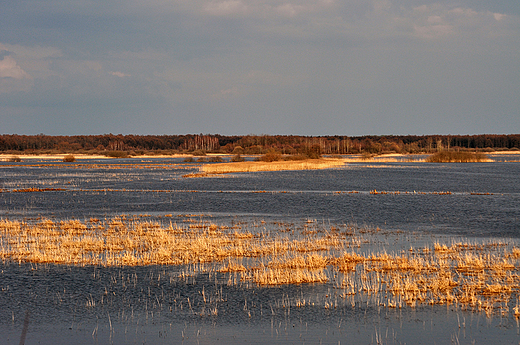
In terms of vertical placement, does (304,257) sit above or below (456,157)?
below

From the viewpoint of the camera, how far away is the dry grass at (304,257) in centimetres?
1441

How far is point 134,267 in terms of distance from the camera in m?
17.8

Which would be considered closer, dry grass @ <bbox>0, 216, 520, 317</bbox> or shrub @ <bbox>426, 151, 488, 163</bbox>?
dry grass @ <bbox>0, 216, 520, 317</bbox>

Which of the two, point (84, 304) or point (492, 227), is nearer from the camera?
point (84, 304)

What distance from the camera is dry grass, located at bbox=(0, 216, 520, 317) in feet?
47.3

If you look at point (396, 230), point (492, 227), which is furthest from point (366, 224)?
point (492, 227)

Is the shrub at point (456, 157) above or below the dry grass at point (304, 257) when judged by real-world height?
above

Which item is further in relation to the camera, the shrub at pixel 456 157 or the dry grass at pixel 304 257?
the shrub at pixel 456 157

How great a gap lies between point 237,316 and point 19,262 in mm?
9802

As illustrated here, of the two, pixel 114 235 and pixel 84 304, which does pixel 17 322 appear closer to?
pixel 84 304

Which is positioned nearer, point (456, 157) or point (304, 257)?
point (304, 257)

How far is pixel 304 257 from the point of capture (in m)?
18.9

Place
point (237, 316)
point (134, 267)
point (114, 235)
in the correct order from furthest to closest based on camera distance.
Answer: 1. point (114, 235)
2. point (134, 267)
3. point (237, 316)

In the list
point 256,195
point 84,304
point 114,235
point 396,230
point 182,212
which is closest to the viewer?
point 84,304
